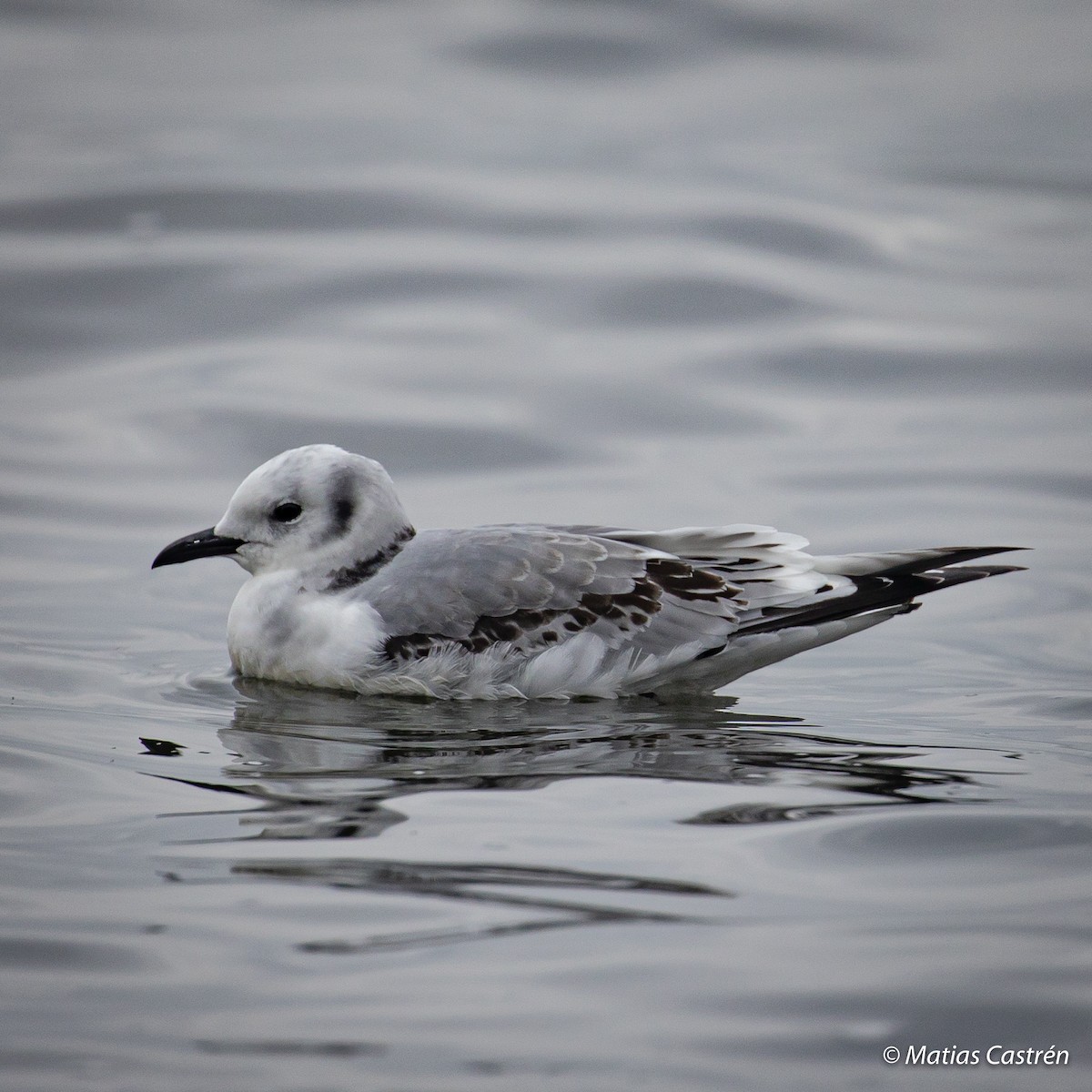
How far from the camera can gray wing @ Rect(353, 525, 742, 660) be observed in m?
7.22

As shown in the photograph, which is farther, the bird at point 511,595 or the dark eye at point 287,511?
the dark eye at point 287,511

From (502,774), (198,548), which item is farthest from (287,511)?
(502,774)

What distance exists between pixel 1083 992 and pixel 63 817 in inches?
122

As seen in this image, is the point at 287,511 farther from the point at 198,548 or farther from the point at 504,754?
the point at 504,754

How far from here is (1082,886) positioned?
5215 millimetres

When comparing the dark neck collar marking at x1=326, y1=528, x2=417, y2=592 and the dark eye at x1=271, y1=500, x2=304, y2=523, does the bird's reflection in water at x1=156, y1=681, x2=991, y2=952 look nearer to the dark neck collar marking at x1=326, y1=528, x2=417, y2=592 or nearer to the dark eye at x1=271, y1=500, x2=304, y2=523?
the dark neck collar marking at x1=326, y1=528, x2=417, y2=592

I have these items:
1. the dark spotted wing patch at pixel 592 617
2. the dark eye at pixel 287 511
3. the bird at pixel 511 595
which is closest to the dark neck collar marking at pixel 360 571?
the bird at pixel 511 595

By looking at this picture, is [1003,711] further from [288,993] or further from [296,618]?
[288,993]

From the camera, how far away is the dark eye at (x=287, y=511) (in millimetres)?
7668

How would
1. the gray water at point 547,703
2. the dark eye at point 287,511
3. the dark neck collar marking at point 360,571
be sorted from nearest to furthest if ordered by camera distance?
the gray water at point 547,703 → the dark neck collar marking at point 360,571 → the dark eye at point 287,511

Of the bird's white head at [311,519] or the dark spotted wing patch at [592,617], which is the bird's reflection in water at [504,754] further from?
the bird's white head at [311,519]

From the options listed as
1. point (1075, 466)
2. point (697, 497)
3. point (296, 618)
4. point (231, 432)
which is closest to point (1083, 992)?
point (296, 618)

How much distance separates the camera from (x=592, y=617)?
731 cm

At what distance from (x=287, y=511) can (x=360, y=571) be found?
1.35 ft
